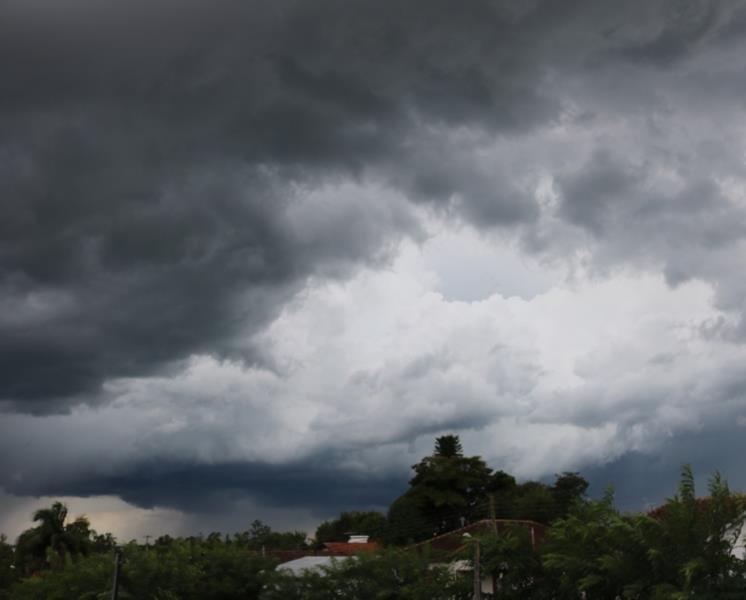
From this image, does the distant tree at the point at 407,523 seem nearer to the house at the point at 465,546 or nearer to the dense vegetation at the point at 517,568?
the house at the point at 465,546

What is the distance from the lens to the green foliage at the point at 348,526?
9494 cm

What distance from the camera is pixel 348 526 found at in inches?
3969

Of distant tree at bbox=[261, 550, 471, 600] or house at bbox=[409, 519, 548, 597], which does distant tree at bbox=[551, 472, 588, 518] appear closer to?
house at bbox=[409, 519, 548, 597]

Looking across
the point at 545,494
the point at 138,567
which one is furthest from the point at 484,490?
the point at 138,567

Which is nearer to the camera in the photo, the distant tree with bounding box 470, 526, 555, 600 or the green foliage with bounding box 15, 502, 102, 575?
the distant tree with bounding box 470, 526, 555, 600

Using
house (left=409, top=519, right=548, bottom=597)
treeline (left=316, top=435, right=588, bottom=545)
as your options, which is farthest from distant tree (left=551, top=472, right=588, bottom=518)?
house (left=409, top=519, right=548, bottom=597)

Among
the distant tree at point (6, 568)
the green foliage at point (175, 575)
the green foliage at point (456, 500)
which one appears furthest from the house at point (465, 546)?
the distant tree at point (6, 568)

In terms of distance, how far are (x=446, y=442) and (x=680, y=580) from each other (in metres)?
72.2

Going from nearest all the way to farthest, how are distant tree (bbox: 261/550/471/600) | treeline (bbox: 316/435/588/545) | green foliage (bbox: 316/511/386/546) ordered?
distant tree (bbox: 261/550/471/600) → treeline (bbox: 316/435/588/545) → green foliage (bbox: 316/511/386/546)

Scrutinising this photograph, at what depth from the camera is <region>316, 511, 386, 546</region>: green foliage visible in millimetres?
94944

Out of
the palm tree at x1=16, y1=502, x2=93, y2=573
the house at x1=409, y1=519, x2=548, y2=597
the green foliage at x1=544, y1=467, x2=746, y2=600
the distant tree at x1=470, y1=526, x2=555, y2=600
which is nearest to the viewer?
the green foliage at x1=544, y1=467, x2=746, y2=600

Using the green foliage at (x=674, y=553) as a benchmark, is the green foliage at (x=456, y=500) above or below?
above

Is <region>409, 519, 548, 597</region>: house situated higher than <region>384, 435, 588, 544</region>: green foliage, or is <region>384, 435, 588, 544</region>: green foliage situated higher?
<region>384, 435, 588, 544</region>: green foliage

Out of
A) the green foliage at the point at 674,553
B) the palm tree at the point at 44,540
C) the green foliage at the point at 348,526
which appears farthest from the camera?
the green foliage at the point at 348,526
